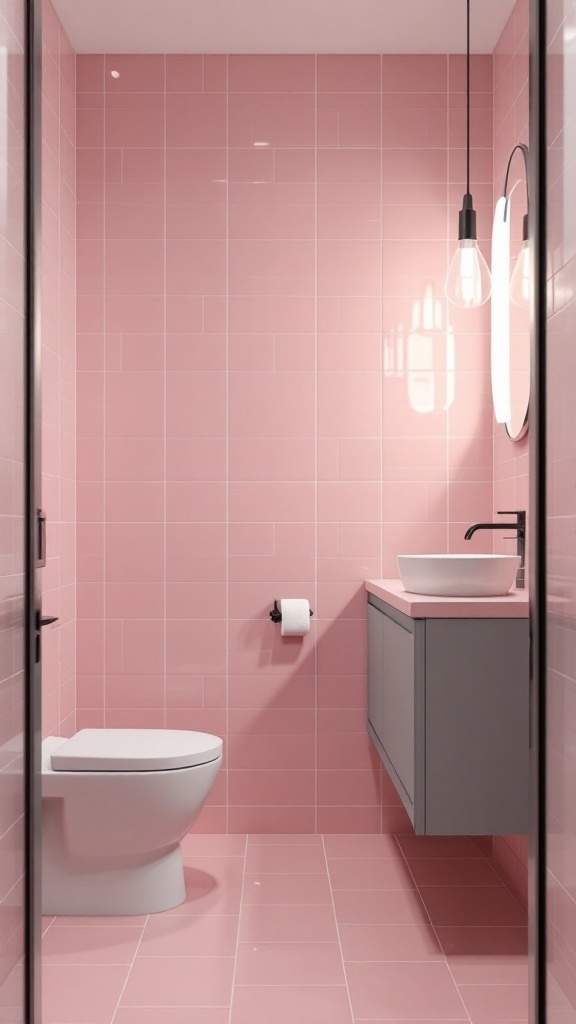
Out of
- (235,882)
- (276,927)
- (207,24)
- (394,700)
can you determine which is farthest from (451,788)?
(207,24)

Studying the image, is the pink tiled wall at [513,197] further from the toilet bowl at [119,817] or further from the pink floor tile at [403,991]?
the toilet bowl at [119,817]

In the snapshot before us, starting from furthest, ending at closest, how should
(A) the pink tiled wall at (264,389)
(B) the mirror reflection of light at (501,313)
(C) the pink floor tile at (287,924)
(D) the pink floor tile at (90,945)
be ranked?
(A) the pink tiled wall at (264,389), (B) the mirror reflection of light at (501,313), (C) the pink floor tile at (287,924), (D) the pink floor tile at (90,945)

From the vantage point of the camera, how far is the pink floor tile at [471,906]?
2.56 meters

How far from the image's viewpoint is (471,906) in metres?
2.67

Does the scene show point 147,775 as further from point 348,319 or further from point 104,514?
point 348,319

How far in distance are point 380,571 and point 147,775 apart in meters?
1.20

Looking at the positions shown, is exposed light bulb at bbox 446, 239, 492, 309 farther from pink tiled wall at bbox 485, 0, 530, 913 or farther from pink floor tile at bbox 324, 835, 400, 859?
pink floor tile at bbox 324, 835, 400, 859

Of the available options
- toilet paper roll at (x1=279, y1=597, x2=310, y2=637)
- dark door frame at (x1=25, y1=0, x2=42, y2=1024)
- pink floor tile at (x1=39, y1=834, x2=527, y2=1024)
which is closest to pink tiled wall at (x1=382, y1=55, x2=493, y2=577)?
toilet paper roll at (x1=279, y1=597, x2=310, y2=637)

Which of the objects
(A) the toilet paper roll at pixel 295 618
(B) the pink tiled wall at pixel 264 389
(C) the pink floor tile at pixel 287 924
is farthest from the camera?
(B) the pink tiled wall at pixel 264 389

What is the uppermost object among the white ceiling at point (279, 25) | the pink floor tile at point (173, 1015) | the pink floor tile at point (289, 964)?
the white ceiling at point (279, 25)

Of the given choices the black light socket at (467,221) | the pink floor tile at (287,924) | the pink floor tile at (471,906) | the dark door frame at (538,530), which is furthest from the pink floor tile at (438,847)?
the black light socket at (467,221)

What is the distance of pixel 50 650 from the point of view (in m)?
2.90

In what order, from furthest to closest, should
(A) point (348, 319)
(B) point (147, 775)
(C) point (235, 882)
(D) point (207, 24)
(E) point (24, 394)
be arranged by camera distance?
(A) point (348, 319) → (D) point (207, 24) → (C) point (235, 882) → (B) point (147, 775) → (E) point (24, 394)

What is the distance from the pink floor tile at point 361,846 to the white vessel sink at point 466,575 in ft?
3.79
